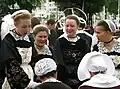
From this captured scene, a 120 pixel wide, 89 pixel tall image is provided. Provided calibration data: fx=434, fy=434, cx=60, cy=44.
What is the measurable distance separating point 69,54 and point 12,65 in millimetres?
1433

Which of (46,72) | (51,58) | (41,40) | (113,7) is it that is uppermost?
(41,40)

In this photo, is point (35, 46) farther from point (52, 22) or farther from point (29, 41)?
point (52, 22)

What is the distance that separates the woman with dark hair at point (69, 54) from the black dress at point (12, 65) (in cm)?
117

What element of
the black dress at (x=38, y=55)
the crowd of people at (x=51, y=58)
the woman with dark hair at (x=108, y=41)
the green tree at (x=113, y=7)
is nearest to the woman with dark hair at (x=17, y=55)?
the crowd of people at (x=51, y=58)

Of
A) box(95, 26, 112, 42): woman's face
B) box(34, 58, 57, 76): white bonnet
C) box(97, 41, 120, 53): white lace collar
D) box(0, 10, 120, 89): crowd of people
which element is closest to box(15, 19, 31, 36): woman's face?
box(0, 10, 120, 89): crowd of people

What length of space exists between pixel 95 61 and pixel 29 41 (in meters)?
1.40

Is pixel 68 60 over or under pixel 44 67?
under

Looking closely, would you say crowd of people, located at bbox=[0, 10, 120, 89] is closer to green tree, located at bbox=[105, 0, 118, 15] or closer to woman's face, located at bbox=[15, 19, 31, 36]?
woman's face, located at bbox=[15, 19, 31, 36]

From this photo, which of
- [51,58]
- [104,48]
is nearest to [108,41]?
[104,48]

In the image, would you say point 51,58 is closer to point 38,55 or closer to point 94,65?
point 38,55

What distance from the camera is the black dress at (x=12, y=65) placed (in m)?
5.21

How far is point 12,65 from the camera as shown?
206 inches

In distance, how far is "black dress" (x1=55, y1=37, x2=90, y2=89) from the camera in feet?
21.1

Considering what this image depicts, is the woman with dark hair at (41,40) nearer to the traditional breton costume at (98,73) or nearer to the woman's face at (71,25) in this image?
the woman's face at (71,25)
